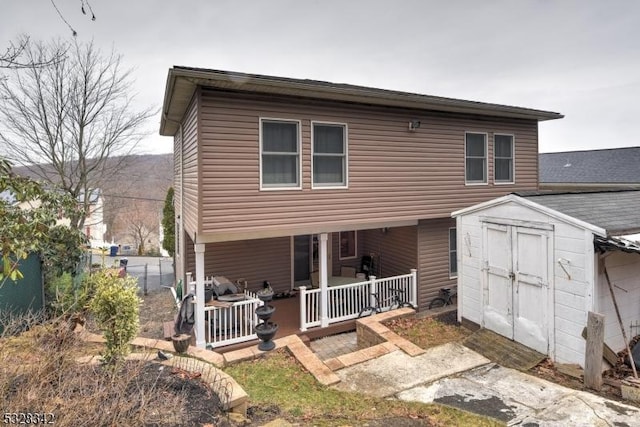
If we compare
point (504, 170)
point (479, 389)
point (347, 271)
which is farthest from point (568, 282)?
point (347, 271)

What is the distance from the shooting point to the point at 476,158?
10453 mm

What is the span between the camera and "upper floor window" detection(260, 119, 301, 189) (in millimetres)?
7527

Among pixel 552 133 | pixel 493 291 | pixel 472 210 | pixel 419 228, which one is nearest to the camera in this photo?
pixel 493 291

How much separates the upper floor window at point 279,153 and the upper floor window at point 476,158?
17.4ft

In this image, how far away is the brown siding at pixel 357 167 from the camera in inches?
277

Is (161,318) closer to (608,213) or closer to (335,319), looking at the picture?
(335,319)

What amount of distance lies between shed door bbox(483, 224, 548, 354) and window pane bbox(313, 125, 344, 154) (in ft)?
11.9

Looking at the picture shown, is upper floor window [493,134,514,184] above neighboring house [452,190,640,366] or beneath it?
above

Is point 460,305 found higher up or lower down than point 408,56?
lower down

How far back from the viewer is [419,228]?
9883 millimetres

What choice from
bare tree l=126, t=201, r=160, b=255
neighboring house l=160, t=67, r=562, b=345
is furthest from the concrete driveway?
bare tree l=126, t=201, r=160, b=255

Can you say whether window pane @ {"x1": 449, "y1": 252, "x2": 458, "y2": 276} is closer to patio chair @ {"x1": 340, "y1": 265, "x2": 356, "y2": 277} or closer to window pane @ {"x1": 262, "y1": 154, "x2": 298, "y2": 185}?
patio chair @ {"x1": 340, "y1": 265, "x2": 356, "y2": 277}

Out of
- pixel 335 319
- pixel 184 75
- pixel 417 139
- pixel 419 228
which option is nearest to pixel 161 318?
pixel 335 319

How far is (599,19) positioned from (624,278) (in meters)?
9.77
